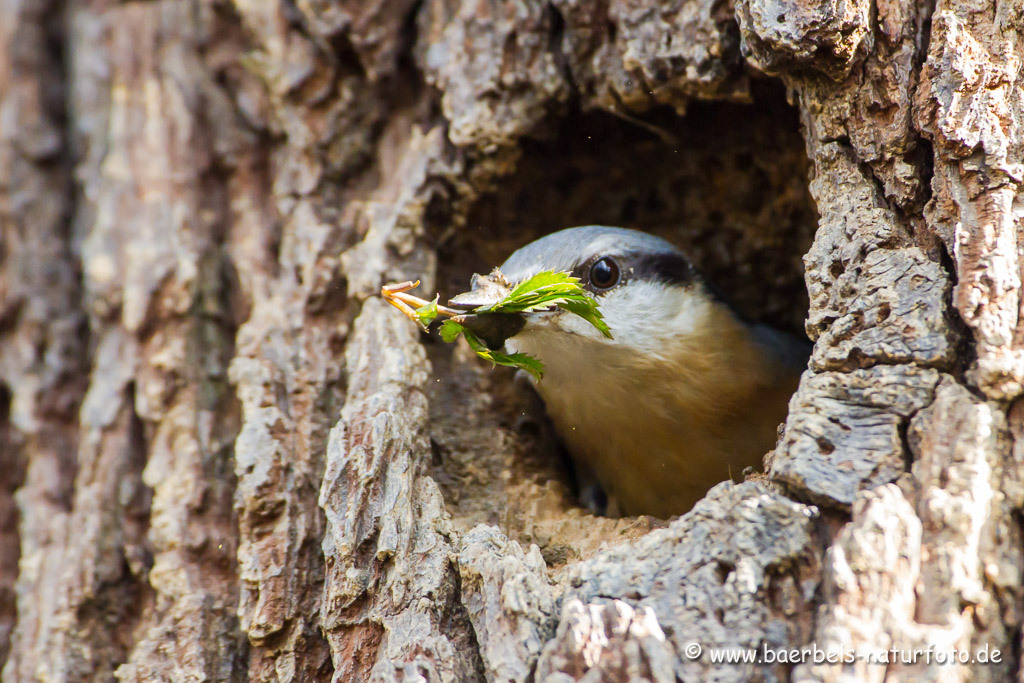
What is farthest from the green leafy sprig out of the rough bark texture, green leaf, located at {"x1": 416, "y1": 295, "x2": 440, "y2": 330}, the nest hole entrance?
the nest hole entrance

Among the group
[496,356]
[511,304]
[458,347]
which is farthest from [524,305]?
[458,347]

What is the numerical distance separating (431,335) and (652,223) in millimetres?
1111

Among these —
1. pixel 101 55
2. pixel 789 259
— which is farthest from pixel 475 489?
pixel 101 55

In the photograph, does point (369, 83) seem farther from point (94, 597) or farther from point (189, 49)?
point (94, 597)

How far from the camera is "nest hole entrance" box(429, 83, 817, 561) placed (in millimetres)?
2377

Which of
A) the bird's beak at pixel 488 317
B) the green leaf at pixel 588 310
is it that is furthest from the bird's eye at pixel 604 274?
the bird's beak at pixel 488 317

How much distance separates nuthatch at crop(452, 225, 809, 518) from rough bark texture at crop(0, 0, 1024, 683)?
0.24 metres

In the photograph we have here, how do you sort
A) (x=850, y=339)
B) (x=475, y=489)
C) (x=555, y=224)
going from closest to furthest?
1. (x=850, y=339)
2. (x=475, y=489)
3. (x=555, y=224)

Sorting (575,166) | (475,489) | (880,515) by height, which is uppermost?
(575,166)

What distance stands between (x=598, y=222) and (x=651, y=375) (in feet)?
2.86

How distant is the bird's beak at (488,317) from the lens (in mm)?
1987

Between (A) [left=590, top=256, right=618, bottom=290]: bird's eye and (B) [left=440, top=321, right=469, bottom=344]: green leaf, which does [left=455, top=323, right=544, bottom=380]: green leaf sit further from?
(A) [left=590, top=256, right=618, bottom=290]: bird's eye

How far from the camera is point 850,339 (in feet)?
5.26

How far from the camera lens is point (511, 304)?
2033 millimetres
